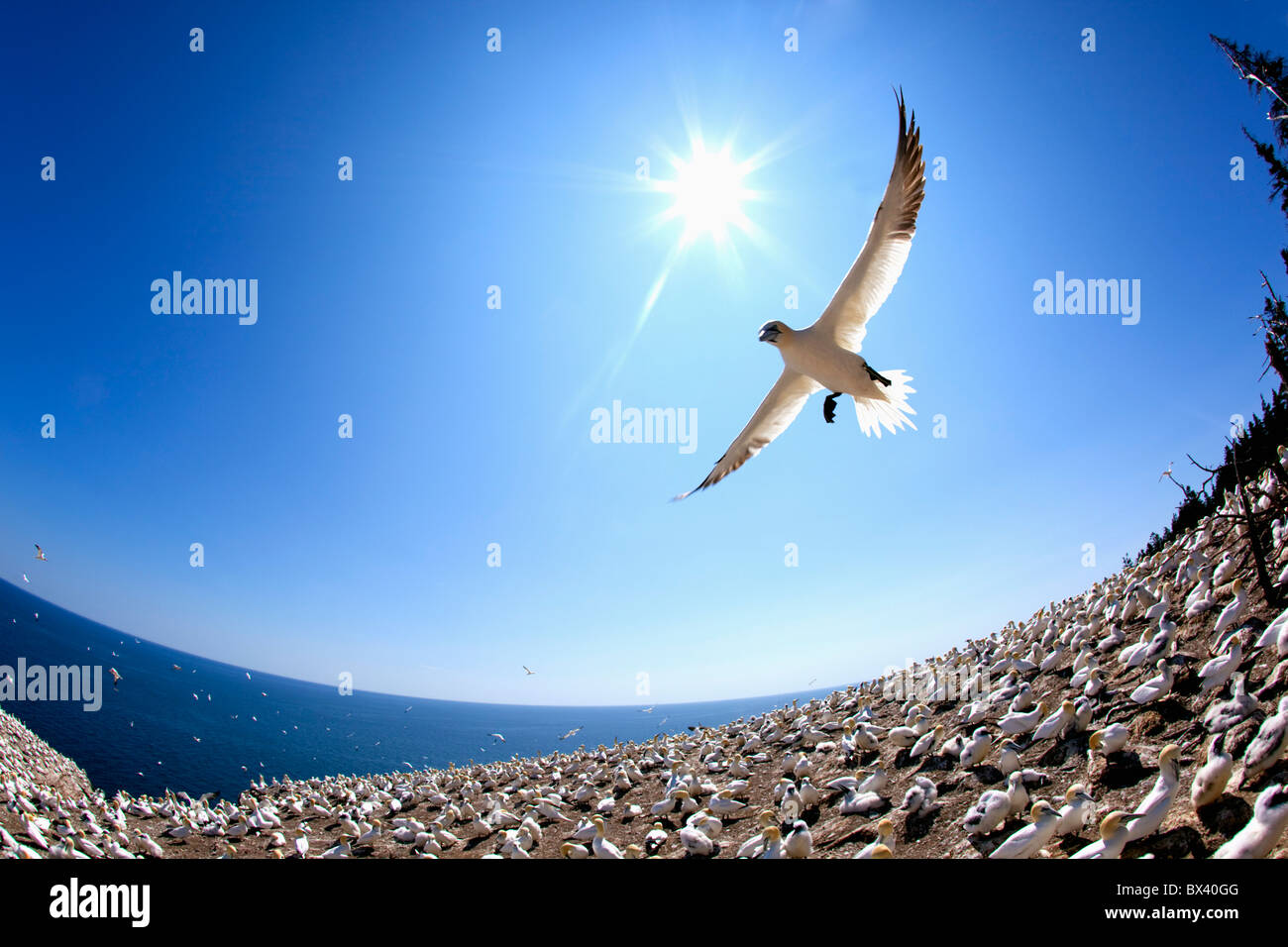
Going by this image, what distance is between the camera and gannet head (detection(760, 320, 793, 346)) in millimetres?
7332

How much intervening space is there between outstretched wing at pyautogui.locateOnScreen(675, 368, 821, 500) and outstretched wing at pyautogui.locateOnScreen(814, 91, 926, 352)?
1.05m

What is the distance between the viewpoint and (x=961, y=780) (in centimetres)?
666

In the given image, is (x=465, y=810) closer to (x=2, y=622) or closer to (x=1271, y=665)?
(x=1271, y=665)

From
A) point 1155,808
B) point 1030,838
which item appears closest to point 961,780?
point 1030,838

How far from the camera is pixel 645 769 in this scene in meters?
13.6

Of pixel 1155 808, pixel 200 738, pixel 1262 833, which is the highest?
pixel 1262 833

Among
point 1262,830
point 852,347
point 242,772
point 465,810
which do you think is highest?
point 852,347

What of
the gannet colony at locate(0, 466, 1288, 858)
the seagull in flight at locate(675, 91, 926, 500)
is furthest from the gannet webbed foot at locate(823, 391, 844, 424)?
the gannet colony at locate(0, 466, 1288, 858)

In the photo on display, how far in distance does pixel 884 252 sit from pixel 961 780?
6.75 m

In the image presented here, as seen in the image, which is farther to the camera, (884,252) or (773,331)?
(773,331)

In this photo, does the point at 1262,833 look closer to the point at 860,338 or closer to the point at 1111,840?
the point at 1111,840

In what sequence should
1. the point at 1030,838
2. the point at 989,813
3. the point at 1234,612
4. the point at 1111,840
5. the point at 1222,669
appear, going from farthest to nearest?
the point at 1234,612 → the point at 1222,669 → the point at 989,813 → the point at 1030,838 → the point at 1111,840
